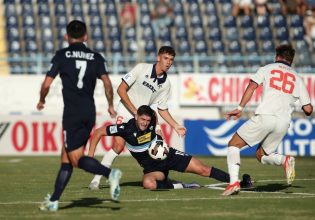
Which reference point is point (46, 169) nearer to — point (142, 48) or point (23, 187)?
point (23, 187)

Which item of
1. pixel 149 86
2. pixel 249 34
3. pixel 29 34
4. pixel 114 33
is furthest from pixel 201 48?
pixel 149 86

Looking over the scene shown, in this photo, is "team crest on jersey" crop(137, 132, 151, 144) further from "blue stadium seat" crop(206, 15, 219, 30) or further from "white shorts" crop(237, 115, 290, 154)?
"blue stadium seat" crop(206, 15, 219, 30)

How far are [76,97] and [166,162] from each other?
11.1 ft

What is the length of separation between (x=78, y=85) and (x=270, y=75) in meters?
3.23

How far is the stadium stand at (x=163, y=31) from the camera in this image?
101 feet

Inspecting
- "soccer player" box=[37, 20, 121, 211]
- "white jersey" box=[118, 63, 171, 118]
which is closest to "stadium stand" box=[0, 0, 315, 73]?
"white jersey" box=[118, 63, 171, 118]

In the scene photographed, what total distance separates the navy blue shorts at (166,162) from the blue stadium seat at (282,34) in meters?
19.7

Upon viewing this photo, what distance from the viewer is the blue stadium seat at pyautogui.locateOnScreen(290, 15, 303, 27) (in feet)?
108

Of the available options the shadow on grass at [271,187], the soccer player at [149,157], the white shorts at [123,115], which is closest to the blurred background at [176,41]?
the shadow on grass at [271,187]

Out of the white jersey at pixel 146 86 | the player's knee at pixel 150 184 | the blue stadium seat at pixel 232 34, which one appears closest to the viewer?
the player's knee at pixel 150 184

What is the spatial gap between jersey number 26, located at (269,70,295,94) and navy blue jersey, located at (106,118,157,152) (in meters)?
1.82

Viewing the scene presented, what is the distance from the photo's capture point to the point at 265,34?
107ft

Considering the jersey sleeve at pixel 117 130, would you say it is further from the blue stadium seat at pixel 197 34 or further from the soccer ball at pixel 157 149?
the blue stadium seat at pixel 197 34

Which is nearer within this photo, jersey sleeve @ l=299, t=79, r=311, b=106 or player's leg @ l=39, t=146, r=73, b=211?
player's leg @ l=39, t=146, r=73, b=211
